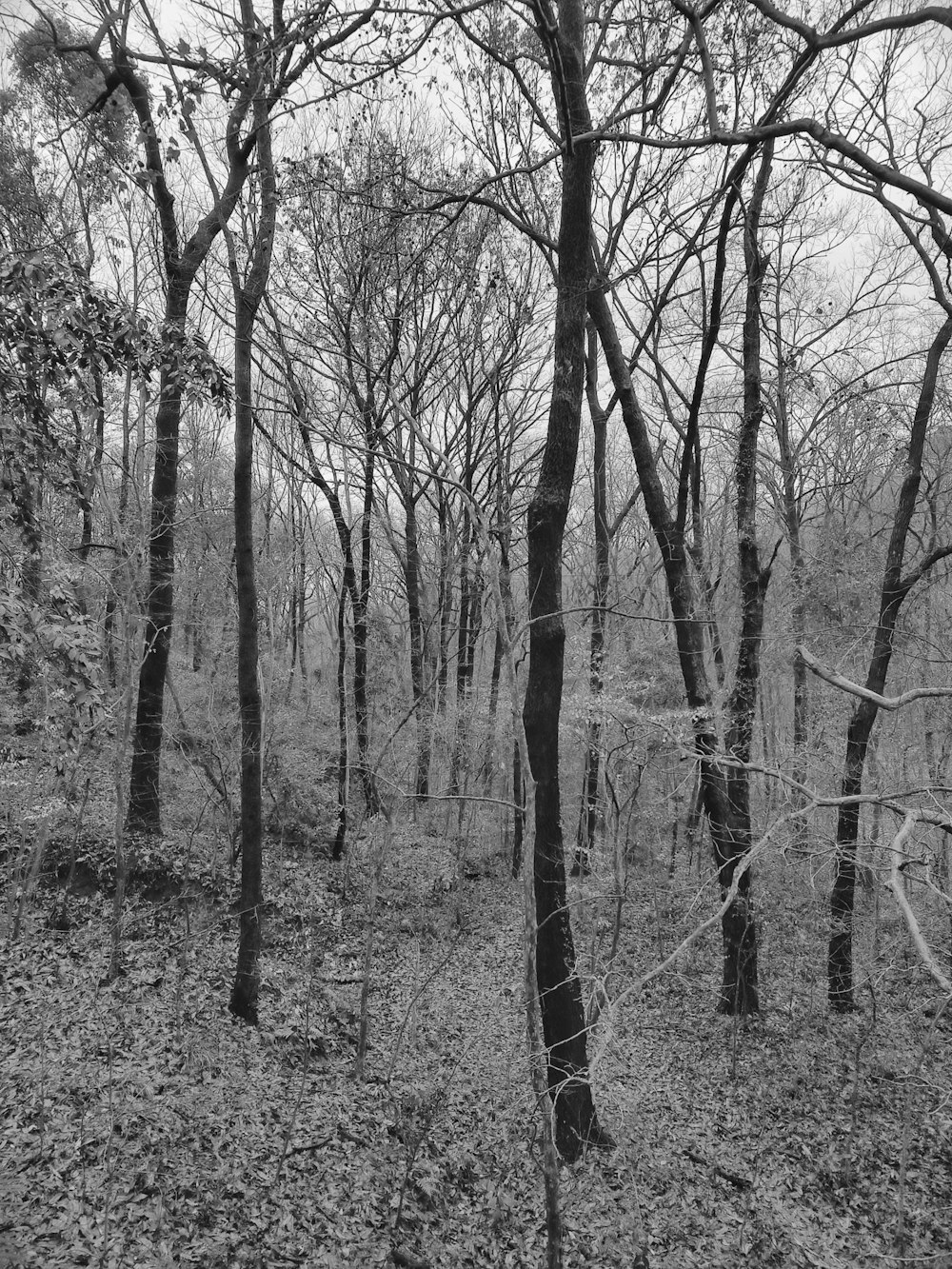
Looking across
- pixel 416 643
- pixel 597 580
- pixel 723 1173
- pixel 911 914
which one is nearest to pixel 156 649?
pixel 416 643

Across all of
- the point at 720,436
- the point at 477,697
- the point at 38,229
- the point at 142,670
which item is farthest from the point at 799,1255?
the point at 38,229

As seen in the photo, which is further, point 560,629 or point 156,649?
point 156,649

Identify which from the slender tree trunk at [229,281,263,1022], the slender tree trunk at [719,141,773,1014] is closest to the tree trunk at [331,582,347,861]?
the slender tree trunk at [229,281,263,1022]

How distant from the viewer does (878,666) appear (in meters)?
9.45

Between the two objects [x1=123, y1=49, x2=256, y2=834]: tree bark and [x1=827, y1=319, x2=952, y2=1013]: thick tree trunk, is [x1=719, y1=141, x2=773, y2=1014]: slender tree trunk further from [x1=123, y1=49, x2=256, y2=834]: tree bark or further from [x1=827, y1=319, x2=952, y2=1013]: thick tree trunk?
[x1=123, y1=49, x2=256, y2=834]: tree bark

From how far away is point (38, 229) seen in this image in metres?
13.2

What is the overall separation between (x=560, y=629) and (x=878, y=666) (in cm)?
571

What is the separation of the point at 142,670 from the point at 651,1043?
29.7 ft

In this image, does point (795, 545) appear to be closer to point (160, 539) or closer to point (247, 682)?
point (247, 682)

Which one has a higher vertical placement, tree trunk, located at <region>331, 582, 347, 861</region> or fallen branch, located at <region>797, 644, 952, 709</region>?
fallen branch, located at <region>797, 644, 952, 709</region>

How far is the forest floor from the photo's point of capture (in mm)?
5074

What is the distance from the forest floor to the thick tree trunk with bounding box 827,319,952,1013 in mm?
616

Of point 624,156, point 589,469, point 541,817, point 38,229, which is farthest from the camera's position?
point 589,469

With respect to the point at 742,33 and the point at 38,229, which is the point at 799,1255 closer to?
the point at 742,33
